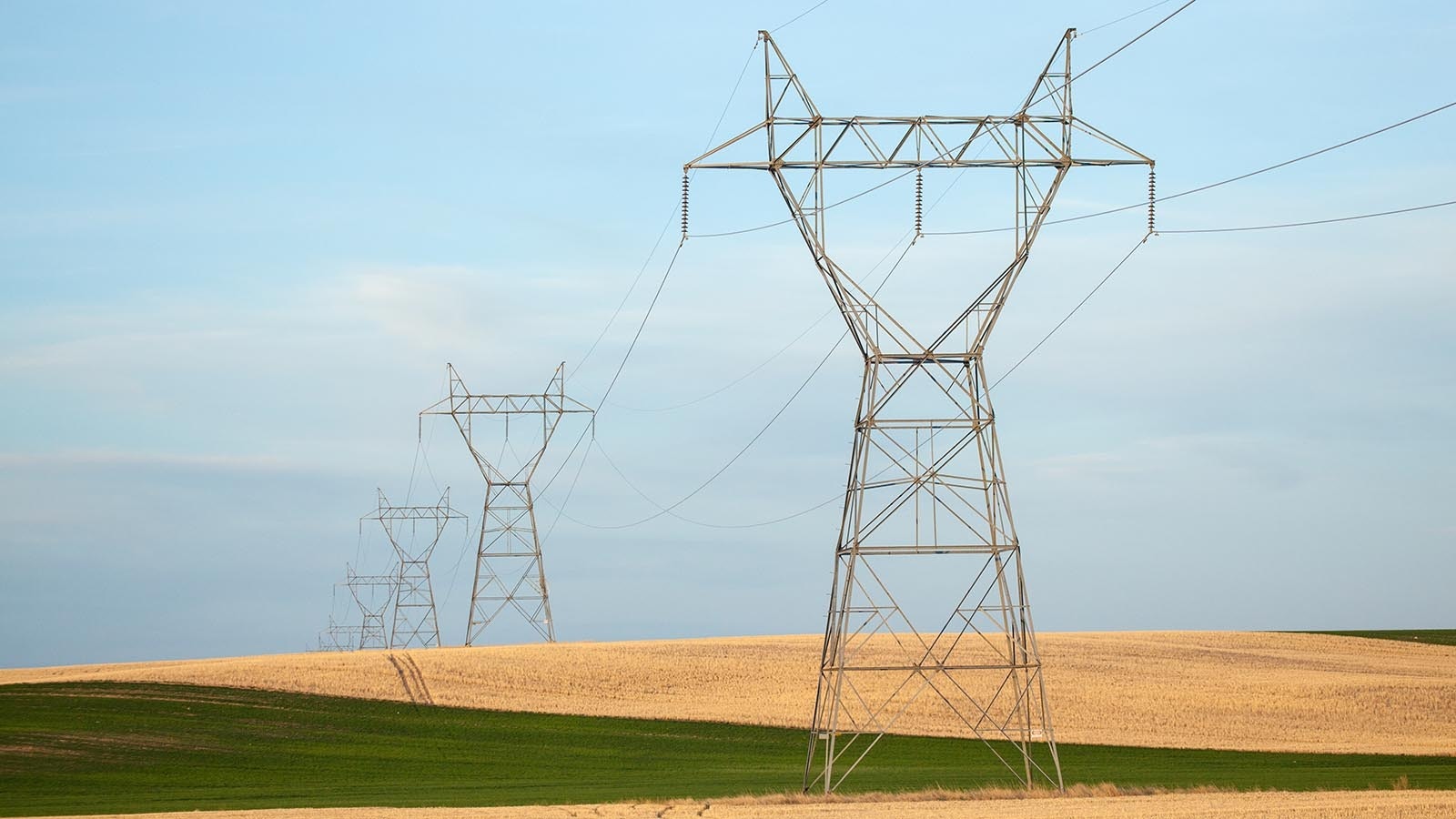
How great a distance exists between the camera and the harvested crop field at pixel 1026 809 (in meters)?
28.1

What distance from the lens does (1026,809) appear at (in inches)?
1168

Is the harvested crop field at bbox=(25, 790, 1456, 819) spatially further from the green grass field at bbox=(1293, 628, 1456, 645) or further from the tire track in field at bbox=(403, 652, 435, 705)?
the green grass field at bbox=(1293, 628, 1456, 645)

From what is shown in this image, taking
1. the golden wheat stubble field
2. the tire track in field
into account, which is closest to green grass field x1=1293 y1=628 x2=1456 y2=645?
the golden wheat stubble field

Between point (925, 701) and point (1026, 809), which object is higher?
point (1026, 809)

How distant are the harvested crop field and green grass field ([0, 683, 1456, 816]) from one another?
258 centimetres

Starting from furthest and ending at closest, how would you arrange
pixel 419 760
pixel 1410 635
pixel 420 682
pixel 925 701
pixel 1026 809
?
pixel 1410 635 < pixel 420 682 < pixel 925 701 < pixel 419 760 < pixel 1026 809

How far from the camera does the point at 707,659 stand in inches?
2736

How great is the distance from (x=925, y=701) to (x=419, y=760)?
70.4 feet

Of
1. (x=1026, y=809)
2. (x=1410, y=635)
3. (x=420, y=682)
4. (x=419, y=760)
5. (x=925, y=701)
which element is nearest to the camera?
(x=1026, y=809)

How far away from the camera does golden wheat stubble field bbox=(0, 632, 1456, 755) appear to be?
53.8 m

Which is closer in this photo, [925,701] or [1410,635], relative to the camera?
[925,701]

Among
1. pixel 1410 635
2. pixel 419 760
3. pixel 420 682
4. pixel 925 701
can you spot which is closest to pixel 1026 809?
pixel 419 760

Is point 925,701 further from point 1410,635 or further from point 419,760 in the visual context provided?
point 1410,635

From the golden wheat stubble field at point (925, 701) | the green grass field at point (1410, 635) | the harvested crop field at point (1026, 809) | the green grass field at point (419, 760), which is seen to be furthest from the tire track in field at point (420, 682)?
the green grass field at point (1410, 635)
